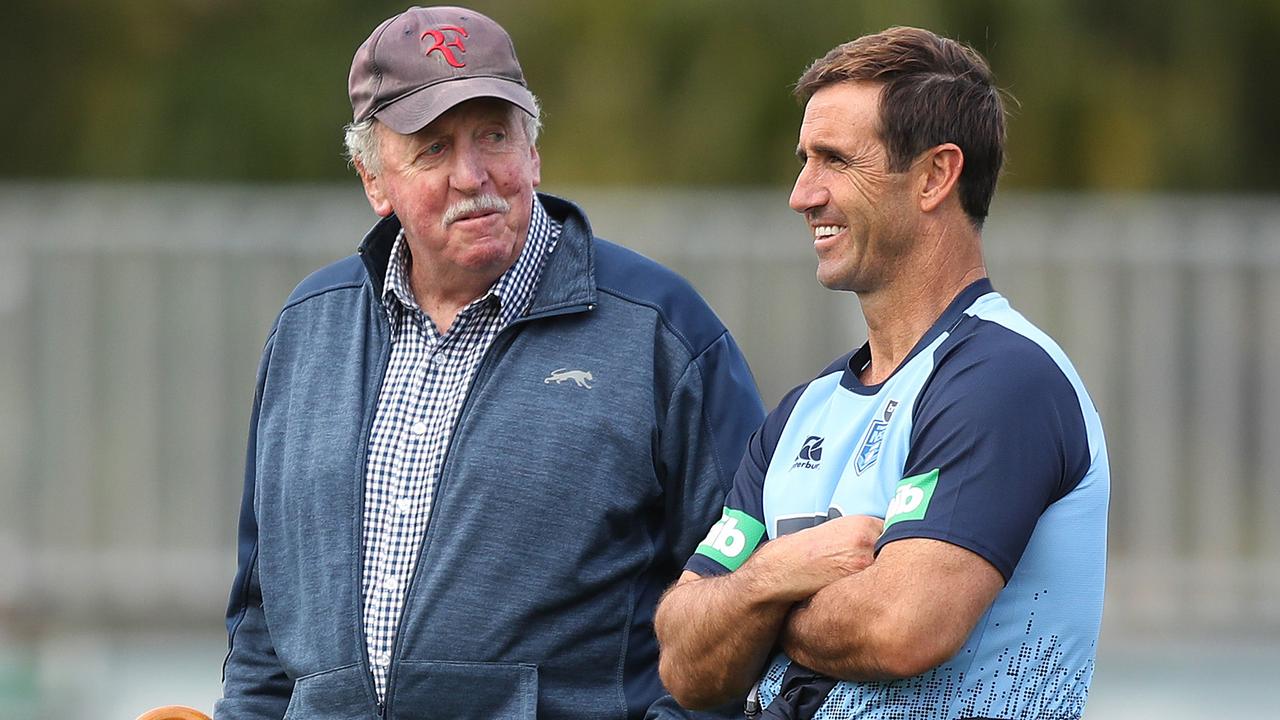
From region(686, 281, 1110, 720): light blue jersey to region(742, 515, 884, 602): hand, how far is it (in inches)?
1.6

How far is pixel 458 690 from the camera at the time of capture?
320 centimetres

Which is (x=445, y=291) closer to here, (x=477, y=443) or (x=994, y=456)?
(x=477, y=443)

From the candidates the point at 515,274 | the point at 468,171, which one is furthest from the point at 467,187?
the point at 515,274

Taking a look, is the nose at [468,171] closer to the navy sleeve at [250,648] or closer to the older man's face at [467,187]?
the older man's face at [467,187]

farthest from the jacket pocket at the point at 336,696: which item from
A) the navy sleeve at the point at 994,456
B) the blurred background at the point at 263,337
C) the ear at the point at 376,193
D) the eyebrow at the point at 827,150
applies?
the blurred background at the point at 263,337

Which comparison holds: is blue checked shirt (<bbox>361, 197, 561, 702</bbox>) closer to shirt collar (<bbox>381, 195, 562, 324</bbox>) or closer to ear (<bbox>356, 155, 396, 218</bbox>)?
shirt collar (<bbox>381, 195, 562, 324</bbox>)

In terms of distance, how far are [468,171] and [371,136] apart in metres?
0.26

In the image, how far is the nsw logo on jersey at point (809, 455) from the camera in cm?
285

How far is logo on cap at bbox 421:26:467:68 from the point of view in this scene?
336 cm

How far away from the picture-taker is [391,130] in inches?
135

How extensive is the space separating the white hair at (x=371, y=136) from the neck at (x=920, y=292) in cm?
89

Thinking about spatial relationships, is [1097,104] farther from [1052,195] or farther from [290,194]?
[290,194]


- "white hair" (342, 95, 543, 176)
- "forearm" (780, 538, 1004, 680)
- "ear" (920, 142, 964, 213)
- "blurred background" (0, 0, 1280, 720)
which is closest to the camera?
"forearm" (780, 538, 1004, 680)

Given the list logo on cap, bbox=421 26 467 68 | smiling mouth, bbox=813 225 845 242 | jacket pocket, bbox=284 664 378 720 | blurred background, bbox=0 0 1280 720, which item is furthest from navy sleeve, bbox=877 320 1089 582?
blurred background, bbox=0 0 1280 720
